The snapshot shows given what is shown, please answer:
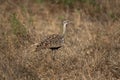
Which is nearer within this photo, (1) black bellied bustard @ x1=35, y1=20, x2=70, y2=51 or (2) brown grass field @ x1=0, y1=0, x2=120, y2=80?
(2) brown grass field @ x1=0, y1=0, x2=120, y2=80

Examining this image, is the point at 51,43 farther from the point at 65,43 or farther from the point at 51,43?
the point at 65,43

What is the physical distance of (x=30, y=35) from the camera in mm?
10078

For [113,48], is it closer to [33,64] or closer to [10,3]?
[33,64]

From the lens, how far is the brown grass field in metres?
8.21

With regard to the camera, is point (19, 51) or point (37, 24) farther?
point (37, 24)

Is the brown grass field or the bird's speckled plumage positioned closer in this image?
the brown grass field

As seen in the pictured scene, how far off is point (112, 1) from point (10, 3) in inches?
112

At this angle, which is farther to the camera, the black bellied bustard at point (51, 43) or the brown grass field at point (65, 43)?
the black bellied bustard at point (51, 43)

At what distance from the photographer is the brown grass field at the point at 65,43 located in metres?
8.21

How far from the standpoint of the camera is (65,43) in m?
9.88

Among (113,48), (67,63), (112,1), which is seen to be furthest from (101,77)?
(112,1)

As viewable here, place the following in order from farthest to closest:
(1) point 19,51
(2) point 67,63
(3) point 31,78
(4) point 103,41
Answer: (4) point 103,41
(1) point 19,51
(2) point 67,63
(3) point 31,78

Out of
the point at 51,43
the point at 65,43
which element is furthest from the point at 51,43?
the point at 65,43

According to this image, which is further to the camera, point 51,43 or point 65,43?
point 65,43
